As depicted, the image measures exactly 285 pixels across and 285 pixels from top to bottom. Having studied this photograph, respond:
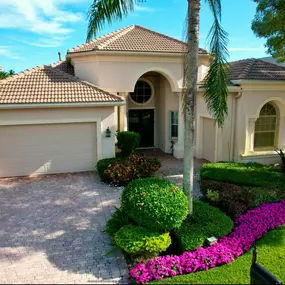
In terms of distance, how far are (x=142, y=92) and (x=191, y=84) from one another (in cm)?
1212

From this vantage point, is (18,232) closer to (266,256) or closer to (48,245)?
(48,245)

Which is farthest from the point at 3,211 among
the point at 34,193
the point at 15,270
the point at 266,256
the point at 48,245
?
the point at 266,256

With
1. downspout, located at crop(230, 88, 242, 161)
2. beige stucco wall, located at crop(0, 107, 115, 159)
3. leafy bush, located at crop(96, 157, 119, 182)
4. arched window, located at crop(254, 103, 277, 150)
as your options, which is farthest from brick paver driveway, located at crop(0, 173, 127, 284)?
arched window, located at crop(254, 103, 277, 150)

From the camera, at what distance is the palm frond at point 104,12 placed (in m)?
7.84

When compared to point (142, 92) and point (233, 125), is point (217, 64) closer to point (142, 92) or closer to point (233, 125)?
point (233, 125)

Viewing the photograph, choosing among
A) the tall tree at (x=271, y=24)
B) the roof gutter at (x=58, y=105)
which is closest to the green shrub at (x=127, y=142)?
the roof gutter at (x=58, y=105)

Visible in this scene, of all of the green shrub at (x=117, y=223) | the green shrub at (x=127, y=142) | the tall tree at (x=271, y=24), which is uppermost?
the tall tree at (x=271, y=24)

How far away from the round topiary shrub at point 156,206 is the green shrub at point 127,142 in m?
7.56

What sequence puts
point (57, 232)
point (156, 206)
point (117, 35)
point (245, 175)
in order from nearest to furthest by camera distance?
1. point (156, 206)
2. point (57, 232)
3. point (245, 175)
4. point (117, 35)

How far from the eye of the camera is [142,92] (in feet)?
65.8

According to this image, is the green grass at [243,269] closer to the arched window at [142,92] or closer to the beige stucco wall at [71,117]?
the beige stucco wall at [71,117]

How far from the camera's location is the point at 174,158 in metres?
18.2

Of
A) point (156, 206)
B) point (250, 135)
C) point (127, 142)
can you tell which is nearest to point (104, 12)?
point (156, 206)

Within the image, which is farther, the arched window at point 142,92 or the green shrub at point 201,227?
the arched window at point 142,92
